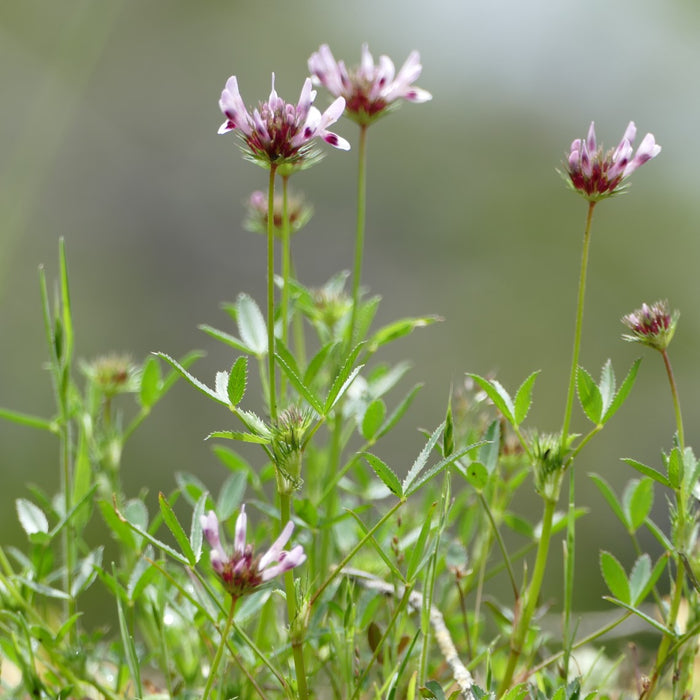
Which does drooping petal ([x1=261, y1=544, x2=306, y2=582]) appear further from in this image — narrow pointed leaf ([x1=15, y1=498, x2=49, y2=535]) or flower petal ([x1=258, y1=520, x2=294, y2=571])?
narrow pointed leaf ([x1=15, y1=498, x2=49, y2=535])

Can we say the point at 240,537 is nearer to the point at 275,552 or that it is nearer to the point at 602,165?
the point at 275,552

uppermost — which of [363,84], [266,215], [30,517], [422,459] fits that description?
[363,84]

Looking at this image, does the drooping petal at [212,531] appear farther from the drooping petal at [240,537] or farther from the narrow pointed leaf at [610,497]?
the narrow pointed leaf at [610,497]

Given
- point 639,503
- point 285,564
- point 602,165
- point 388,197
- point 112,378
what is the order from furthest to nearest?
point 388,197
point 112,378
point 639,503
point 602,165
point 285,564

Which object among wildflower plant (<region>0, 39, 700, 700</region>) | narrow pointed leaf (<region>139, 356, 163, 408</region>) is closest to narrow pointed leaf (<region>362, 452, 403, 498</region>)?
wildflower plant (<region>0, 39, 700, 700</region>)

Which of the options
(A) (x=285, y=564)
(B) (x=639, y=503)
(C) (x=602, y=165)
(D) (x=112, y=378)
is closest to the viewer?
(A) (x=285, y=564)

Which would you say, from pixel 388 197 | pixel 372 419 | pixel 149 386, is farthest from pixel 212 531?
pixel 388 197

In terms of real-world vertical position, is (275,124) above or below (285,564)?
above
